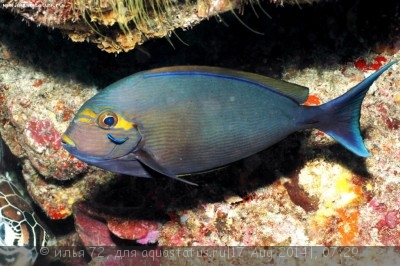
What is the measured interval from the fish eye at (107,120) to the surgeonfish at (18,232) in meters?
3.57

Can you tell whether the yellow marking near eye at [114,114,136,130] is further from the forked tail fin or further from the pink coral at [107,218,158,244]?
the pink coral at [107,218,158,244]

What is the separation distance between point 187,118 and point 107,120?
1.43 feet

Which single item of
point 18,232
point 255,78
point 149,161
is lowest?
point 18,232

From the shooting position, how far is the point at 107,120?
212 cm

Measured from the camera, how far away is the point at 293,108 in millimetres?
2395

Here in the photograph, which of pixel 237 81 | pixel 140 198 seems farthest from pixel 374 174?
pixel 140 198

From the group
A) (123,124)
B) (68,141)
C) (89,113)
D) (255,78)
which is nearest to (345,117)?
(255,78)

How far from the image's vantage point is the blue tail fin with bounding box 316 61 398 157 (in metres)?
2.35

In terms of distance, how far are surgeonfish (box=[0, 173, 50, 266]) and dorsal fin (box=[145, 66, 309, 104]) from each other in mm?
3772

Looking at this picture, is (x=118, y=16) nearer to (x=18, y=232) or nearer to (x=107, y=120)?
(x=107, y=120)

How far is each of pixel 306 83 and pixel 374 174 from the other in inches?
38.4

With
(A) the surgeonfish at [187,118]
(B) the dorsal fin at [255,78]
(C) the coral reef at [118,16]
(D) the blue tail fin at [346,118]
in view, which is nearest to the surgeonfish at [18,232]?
(C) the coral reef at [118,16]

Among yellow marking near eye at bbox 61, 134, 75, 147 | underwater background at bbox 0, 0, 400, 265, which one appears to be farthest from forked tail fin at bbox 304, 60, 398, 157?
yellow marking near eye at bbox 61, 134, 75, 147

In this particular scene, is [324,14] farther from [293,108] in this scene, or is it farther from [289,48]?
[293,108]
